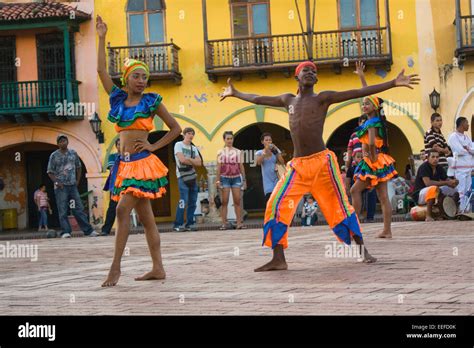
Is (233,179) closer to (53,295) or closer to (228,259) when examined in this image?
(228,259)

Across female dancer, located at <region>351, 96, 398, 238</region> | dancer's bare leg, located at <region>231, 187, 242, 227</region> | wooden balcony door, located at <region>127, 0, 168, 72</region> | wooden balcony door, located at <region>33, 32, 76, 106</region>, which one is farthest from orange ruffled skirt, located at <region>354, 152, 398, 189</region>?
wooden balcony door, located at <region>33, 32, 76, 106</region>

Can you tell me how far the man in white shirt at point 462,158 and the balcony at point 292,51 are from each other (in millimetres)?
9186

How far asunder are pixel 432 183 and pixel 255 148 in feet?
45.1

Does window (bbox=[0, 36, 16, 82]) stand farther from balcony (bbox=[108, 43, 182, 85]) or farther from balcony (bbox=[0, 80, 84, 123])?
balcony (bbox=[108, 43, 182, 85])

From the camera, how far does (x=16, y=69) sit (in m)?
28.0

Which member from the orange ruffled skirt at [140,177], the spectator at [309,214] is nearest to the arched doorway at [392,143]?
the spectator at [309,214]

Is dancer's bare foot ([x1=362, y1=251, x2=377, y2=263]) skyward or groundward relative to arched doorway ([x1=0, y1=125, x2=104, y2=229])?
groundward

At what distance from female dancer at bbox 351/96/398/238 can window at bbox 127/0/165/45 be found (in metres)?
15.9

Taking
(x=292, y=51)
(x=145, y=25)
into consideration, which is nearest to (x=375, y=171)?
(x=292, y=51)

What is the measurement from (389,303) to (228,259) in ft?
13.7

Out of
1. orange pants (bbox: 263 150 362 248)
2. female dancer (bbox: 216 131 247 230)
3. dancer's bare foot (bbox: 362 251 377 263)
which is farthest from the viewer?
female dancer (bbox: 216 131 247 230)

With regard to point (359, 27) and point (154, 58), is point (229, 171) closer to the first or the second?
point (154, 58)

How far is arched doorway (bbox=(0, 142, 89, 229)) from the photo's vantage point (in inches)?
1195
